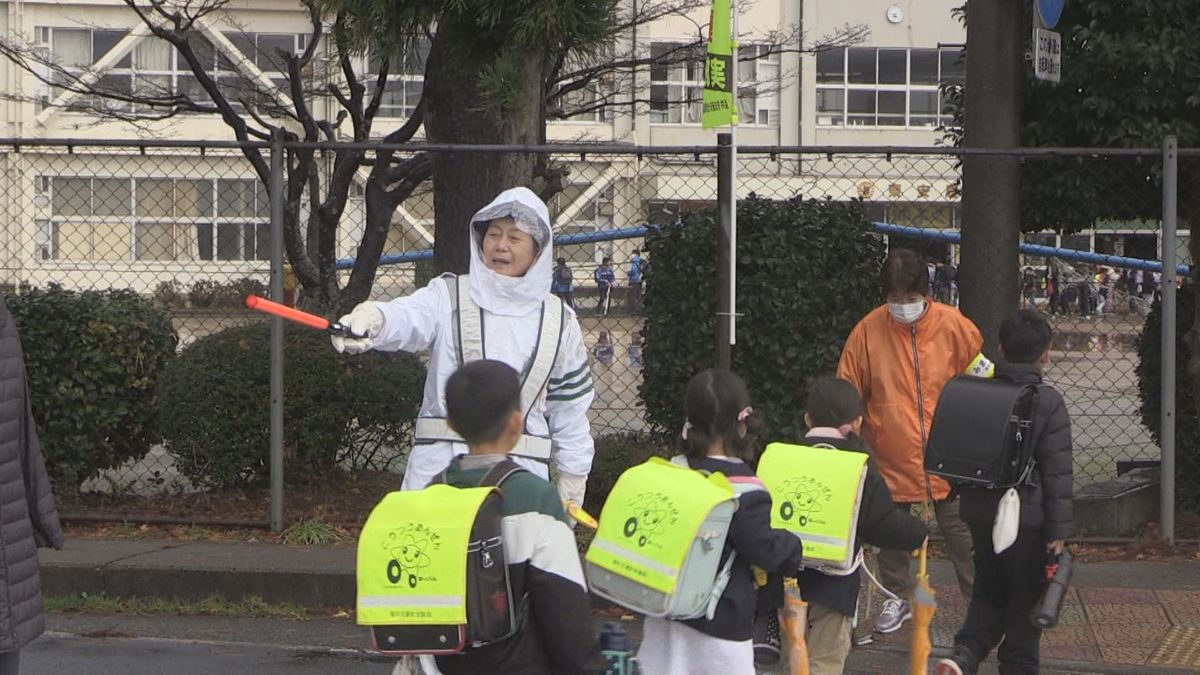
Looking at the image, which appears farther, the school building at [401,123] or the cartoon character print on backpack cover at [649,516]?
the school building at [401,123]

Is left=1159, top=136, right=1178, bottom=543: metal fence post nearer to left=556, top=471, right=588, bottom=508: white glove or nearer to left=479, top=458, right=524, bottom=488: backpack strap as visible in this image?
left=556, top=471, right=588, bottom=508: white glove

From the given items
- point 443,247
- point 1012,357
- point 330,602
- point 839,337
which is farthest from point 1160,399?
point 330,602

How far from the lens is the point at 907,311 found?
660 centimetres

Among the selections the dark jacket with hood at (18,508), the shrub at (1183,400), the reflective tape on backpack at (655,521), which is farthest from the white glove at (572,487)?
the shrub at (1183,400)

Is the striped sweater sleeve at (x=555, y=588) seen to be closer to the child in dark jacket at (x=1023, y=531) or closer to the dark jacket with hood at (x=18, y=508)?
the dark jacket with hood at (x=18, y=508)

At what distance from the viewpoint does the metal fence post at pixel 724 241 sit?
7688mm

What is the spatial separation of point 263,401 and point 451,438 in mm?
3851

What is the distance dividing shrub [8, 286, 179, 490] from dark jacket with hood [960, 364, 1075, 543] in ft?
17.2

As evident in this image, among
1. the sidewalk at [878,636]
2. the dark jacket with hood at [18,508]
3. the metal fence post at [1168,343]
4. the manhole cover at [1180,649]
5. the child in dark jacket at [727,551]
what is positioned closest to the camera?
the child in dark jacket at [727,551]

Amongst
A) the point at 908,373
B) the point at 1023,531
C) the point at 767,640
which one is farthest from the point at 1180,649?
the point at 767,640

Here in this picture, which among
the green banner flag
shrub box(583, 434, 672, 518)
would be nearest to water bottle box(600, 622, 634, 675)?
the green banner flag

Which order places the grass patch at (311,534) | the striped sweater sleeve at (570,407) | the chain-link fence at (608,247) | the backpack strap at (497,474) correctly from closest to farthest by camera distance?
1. the backpack strap at (497,474)
2. the striped sweater sleeve at (570,407)
3. the grass patch at (311,534)
4. the chain-link fence at (608,247)

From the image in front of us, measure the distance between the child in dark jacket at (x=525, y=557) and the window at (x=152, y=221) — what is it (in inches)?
261

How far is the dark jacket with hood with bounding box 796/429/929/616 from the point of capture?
5008 mm
